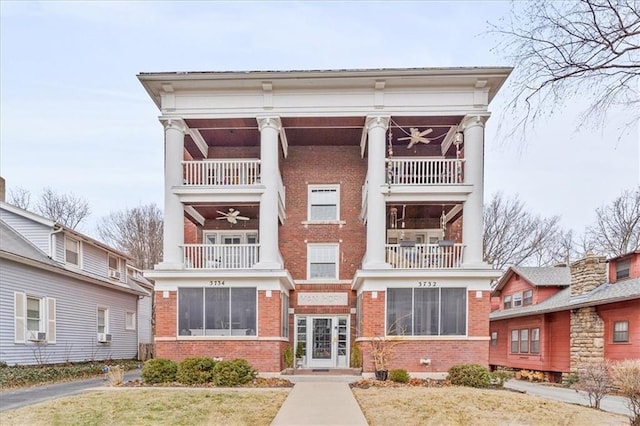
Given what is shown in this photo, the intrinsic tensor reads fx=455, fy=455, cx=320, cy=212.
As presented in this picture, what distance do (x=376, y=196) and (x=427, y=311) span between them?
4152 millimetres

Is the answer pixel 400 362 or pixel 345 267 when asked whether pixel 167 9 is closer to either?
pixel 345 267

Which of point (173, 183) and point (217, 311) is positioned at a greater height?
point (173, 183)

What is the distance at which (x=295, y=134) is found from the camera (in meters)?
17.6

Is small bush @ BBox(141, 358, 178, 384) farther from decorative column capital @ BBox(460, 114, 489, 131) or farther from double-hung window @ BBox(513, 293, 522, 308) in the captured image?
double-hung window @ BBox(513, 293, 522, 308)

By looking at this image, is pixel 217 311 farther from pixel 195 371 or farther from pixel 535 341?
pixel 535 341

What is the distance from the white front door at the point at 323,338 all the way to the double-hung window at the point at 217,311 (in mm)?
3325

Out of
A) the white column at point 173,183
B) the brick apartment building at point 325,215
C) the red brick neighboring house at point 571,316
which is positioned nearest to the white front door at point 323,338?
the brick apartment building at point 325,215

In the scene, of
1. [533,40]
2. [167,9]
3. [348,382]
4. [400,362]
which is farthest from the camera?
[400,362]

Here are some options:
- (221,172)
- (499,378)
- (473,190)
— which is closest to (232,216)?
(221,172)

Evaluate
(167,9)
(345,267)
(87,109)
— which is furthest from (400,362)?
(87,109)

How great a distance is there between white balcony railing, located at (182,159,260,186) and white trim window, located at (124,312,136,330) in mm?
10639

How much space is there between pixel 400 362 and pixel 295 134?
9097 mm

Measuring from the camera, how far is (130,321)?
77.8 ft

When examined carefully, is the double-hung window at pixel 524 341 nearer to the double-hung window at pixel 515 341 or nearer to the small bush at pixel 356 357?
the double-hung window at pixel 515 341
